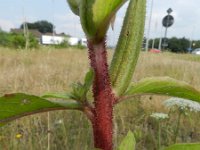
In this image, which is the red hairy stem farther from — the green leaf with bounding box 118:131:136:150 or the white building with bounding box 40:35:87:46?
the white building with bounding box 40:35:87:46

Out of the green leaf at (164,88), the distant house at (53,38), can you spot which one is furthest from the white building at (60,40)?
the green leaf at (164,88)

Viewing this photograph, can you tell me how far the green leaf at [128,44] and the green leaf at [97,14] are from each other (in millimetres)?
47

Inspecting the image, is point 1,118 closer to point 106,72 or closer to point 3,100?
point 3,100

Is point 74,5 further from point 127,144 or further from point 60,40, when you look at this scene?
point 60,40

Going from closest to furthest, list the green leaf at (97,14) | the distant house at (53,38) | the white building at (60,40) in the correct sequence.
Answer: the green leaf at (97,14) < the white building at (60,40) < the distant house at (53,38)

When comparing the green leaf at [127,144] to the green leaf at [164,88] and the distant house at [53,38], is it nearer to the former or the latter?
the green leaf at [164,88]

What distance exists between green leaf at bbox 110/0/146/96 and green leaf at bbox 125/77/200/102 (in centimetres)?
3

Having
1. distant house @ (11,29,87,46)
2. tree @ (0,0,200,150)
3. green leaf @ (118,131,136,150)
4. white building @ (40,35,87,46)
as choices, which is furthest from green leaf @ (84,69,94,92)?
distant house @ (11,29,87,46)

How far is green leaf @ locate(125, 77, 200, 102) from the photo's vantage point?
1.68 feet

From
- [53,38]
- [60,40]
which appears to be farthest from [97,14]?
[60,40]

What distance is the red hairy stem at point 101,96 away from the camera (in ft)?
1.62

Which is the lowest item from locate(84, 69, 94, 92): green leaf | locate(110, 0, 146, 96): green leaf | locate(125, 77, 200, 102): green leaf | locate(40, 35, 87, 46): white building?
locate(125, 77, 200, 102): green leaf

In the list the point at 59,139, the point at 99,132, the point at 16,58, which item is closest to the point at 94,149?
the point at 99,132

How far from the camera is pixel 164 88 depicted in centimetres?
52
